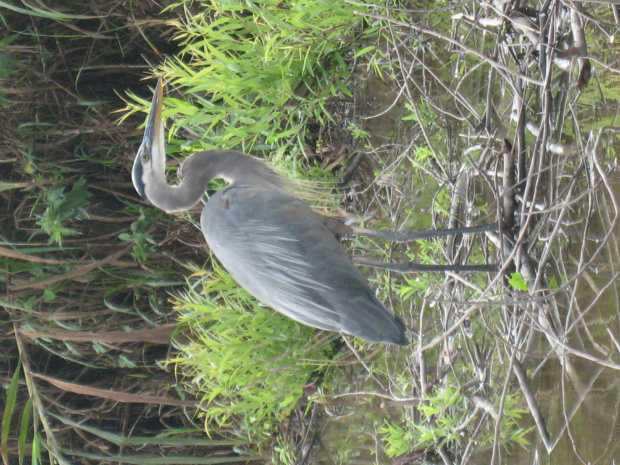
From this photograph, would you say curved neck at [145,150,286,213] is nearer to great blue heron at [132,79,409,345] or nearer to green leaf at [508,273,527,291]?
great blue heron at [132,79,409,345]

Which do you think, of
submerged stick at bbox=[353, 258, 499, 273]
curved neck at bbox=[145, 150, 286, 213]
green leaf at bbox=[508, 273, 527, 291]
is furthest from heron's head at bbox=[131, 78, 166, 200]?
green leaf at bbox=[508, 273, 527, 291]

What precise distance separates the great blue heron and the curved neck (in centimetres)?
3

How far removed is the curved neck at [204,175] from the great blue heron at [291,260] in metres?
0.03

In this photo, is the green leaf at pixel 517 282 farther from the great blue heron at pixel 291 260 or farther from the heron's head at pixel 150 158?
the heron's head at pixel 150 158

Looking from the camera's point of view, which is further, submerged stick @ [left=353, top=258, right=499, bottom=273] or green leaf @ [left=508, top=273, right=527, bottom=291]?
submerged stick @ [left=353, top=258, right=499, bottom=273]

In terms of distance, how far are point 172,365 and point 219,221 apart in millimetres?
1545

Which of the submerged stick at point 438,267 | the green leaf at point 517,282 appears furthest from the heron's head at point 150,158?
the green leaf at point 517,282

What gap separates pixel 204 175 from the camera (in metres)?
1.74

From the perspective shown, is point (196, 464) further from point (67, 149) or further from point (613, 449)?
point (613, 449)

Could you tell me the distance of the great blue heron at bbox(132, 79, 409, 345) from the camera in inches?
56.4

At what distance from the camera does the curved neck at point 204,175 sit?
1.73 metres

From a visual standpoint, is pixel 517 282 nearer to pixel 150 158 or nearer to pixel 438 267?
pixel 438 267

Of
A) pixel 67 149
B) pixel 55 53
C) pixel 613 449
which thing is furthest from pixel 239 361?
pixel 55 53

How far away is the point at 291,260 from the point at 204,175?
46 centimetres
